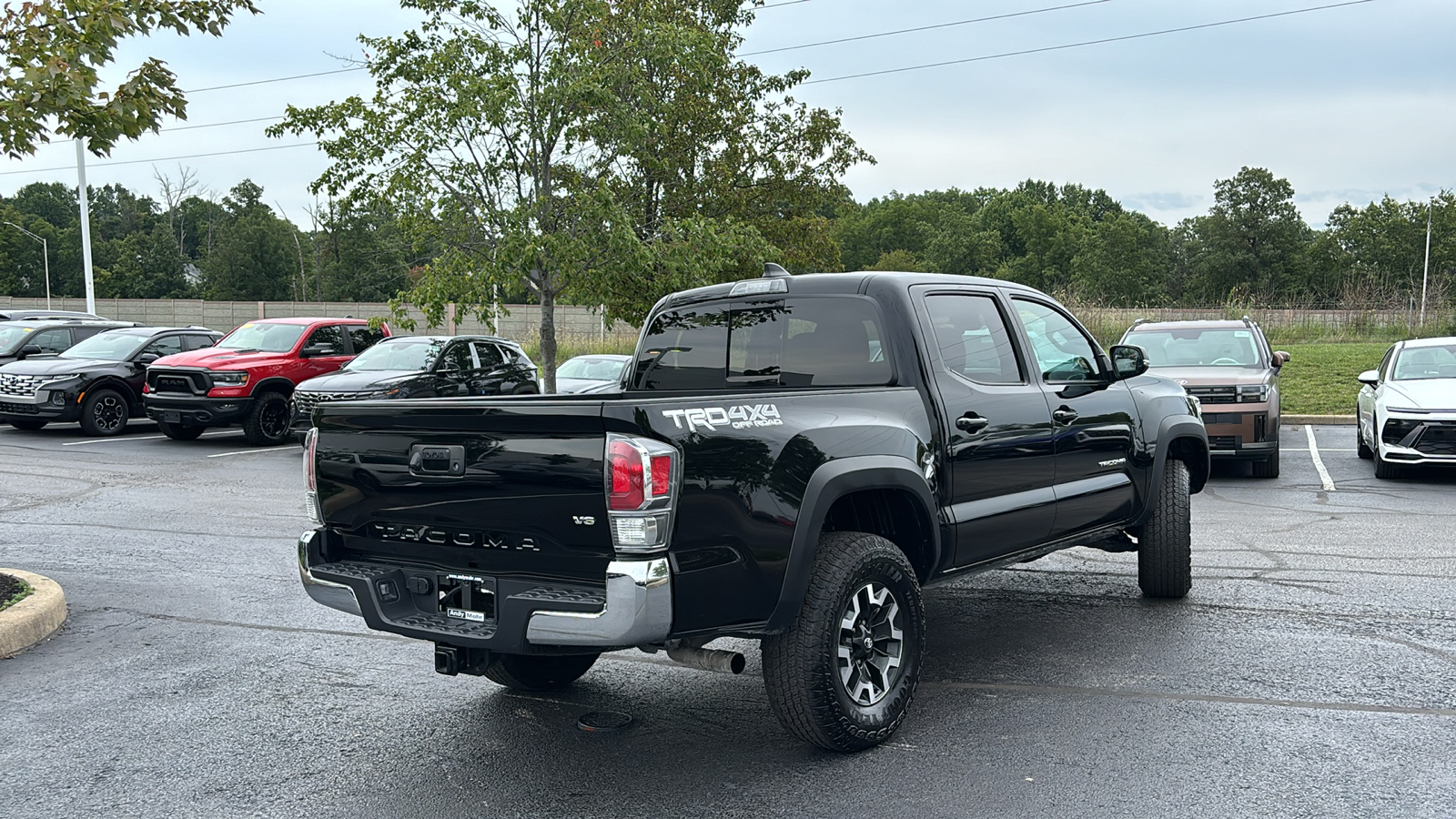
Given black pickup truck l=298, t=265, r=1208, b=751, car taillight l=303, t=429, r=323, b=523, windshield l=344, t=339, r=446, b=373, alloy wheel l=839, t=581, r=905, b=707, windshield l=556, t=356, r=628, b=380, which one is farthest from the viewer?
windshield l=556, t=356, r=628, b=380

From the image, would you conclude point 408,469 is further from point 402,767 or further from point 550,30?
point 550,30

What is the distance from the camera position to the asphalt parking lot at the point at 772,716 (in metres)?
4.12

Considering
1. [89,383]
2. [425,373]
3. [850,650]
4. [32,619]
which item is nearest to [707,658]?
[850,650]

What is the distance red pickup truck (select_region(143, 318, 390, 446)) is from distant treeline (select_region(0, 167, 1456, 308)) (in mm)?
57660

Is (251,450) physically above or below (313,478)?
below

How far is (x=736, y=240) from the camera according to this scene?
19609mm

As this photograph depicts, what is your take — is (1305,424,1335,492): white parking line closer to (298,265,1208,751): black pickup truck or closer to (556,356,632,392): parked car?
(298,265,1208,751): black pickup truck

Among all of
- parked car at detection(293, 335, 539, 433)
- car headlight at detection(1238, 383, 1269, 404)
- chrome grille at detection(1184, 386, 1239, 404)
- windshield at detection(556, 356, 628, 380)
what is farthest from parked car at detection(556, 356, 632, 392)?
car headlight at detection(1238, 383, 1269, 404)

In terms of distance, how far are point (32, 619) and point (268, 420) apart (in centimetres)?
1149

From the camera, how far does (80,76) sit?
22.9ft

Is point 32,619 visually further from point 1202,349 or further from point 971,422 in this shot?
point 1202,349

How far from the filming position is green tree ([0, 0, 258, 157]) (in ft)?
23.1

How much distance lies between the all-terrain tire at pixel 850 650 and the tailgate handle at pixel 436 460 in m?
1.32

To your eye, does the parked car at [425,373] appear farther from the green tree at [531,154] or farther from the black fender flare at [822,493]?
the black fender flare at [822,493]
